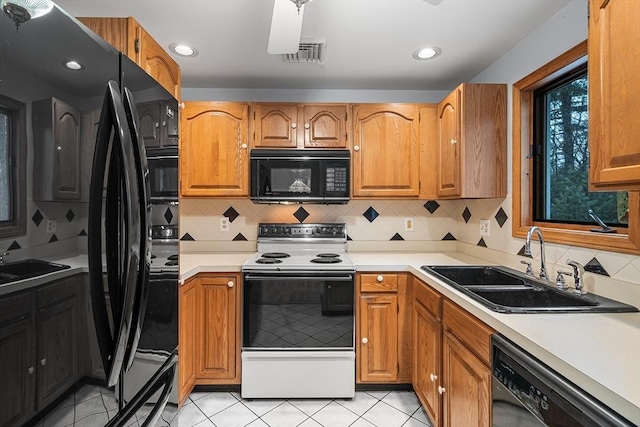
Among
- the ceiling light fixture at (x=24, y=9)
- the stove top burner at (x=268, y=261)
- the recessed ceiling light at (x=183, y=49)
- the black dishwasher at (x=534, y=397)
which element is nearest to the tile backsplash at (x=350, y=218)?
the stove top burner at (x=268, y=261)

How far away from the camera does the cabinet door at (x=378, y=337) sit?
7.40 ft

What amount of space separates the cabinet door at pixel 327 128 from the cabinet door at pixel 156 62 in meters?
1.03

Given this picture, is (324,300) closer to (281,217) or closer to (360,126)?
(281,217)

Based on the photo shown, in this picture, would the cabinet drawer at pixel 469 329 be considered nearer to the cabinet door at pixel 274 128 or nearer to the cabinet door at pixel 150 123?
the cabinet door at pixel 150 123

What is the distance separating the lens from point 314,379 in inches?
86.3

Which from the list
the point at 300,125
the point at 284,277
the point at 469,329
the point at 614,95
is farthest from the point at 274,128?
the point at 614,95

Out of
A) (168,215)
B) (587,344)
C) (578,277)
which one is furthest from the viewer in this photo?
(578,277)

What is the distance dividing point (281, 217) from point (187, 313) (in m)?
1.10

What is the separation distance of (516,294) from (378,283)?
0.85 m

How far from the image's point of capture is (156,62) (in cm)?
157

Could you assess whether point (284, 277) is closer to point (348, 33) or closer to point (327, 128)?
point (327, 128)

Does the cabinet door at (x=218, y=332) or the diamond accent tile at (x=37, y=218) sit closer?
the diamond accent tile at (x=37, y=218)

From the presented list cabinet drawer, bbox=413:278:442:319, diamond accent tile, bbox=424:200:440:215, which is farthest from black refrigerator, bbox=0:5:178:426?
diamond accent tile, bbox=424:200:440:215

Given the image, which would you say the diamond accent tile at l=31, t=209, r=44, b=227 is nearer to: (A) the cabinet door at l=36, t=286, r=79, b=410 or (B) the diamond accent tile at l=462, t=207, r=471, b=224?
(A) the cabinet door at l=36, t=286, r=79, b=410
